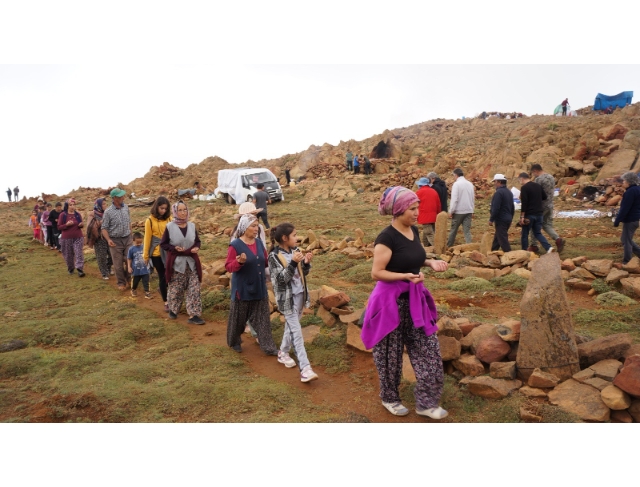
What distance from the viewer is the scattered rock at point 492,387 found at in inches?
161

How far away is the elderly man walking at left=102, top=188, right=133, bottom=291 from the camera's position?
870cm

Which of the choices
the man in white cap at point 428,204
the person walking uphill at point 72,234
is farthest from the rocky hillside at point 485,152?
the person walking uphill at point 72,234

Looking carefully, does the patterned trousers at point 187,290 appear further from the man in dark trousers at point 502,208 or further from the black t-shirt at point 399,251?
the man in dark trousers at point 502,208

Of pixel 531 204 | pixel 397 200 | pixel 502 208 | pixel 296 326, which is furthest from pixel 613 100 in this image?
pixel 397 200

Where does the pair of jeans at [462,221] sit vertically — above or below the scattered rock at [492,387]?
above

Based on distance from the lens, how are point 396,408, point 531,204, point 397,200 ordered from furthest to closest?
point 531,204 → point 396,408 → point 397,200

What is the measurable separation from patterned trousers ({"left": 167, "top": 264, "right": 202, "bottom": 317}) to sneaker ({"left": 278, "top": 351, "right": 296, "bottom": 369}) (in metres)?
2.21

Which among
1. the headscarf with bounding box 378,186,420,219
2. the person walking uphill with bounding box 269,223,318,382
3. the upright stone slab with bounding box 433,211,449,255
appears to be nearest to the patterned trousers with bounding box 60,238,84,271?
the person walking uphill with bounding box 269,223,318,382

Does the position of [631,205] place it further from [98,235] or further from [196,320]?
[98,235]

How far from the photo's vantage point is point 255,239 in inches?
217

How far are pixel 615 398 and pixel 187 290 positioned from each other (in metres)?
5.66

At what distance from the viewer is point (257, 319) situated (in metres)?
5.74

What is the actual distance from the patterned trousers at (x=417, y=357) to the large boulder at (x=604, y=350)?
1505 millimetres
